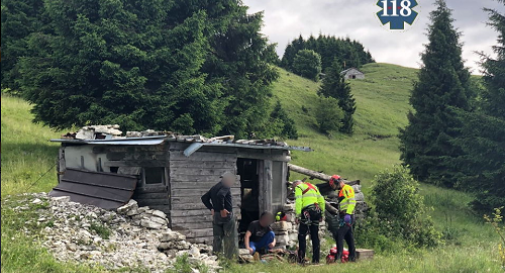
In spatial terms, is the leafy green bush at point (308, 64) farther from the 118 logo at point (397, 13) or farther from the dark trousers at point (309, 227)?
the dark trousers at point (309, 227)

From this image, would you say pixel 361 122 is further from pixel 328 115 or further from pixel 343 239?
pixel 343 239

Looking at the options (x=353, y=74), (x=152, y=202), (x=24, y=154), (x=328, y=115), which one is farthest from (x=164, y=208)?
(x=353, y=74)

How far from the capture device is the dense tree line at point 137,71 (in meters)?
17.8

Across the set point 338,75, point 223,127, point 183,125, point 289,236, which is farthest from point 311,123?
point 289,236

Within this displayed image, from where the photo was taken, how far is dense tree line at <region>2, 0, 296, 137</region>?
17797 mm

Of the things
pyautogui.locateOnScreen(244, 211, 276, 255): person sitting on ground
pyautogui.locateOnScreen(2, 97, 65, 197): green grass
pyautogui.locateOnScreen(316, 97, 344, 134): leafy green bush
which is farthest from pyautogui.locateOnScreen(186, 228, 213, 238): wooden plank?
pyautogui.locateOnScreen(316, 97, 344, 134): leafy green bush

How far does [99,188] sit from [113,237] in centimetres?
211

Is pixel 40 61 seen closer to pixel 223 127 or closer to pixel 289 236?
pixel 223 127

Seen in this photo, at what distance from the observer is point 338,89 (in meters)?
45.0

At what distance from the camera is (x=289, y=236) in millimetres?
12516

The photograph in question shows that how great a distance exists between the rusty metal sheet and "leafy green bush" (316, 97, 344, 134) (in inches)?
1200

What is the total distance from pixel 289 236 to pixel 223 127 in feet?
30.1

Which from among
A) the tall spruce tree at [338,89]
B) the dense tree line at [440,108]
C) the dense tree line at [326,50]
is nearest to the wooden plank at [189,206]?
the dense tree line at [440,108]

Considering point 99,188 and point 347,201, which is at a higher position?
point 99,188
